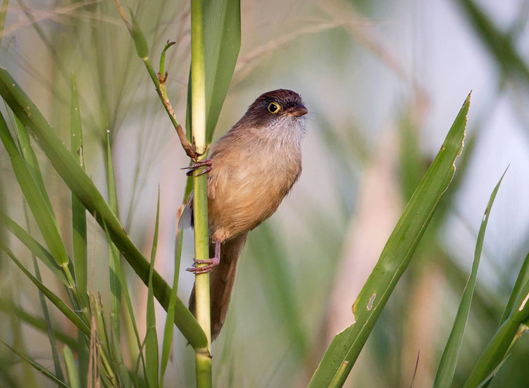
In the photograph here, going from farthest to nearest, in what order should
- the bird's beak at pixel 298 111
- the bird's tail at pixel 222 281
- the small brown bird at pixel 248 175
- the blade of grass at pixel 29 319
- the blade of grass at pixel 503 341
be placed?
the bird's beak at pixel 298 111 < the small brown bird at pixel 248 175 < the bird's tail at pixel 222 281 < the blade of grass at pixel 29 319 < the blade of grass at pixel 503 341

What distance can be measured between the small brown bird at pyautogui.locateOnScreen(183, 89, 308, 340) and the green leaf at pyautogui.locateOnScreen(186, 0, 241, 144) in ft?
3.37

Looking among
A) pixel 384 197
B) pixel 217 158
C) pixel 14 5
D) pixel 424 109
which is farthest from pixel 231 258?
pixel 14 5

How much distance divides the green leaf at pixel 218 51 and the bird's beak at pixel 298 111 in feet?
4.15

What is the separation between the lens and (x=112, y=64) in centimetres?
192

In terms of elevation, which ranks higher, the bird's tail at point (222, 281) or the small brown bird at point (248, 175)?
the small brown bird at point (248, 175)

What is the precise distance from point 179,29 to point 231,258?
1.12 meters

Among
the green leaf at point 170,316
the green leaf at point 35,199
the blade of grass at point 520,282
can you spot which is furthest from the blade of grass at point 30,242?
the blade of grass at point 520,282

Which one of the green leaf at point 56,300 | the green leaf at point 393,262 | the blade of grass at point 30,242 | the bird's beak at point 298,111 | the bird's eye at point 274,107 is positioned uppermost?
the bird's eye at point 274,107

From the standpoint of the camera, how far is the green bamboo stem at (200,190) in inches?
46.1

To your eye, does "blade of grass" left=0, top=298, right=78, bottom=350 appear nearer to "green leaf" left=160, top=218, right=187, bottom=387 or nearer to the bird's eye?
"green leaf" left=160, top=218, right=187, bottom=387

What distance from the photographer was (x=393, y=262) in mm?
1116

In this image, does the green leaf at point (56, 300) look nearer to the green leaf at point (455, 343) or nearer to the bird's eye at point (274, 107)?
the green leaf at point (455, 343)

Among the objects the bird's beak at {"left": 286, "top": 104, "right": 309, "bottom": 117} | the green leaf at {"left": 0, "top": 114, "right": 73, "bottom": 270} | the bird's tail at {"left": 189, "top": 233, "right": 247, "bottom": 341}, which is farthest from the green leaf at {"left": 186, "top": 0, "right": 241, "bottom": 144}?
the bird's beak at {"left": 286, "top": 104, "right": 309, "bottom": 117}

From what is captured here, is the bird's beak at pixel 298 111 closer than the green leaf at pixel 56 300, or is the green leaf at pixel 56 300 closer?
the green leaf at pixel 56 300
